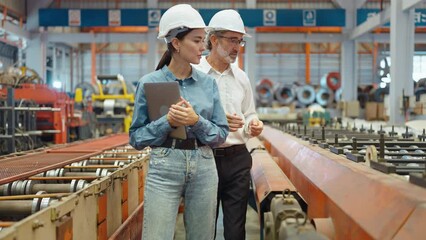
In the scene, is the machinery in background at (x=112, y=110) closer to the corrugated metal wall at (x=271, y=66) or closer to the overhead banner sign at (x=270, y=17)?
the overhead banner sign at (x=270, y=17)

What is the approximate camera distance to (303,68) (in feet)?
81.3

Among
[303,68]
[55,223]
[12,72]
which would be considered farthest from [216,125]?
[303,68]

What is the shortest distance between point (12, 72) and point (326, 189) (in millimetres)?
9954

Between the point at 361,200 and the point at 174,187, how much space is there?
0.80 metres

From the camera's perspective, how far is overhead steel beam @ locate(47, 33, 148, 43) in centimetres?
1640

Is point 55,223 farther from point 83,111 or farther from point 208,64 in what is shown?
point 83,111

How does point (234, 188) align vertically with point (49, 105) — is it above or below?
below

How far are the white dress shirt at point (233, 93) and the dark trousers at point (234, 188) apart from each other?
0.32 ft

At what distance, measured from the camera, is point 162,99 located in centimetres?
219

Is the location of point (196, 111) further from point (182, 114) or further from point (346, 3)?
point (346, 3)

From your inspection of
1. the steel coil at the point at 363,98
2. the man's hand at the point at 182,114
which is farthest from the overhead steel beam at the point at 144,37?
the man's hand at the point at 182,114

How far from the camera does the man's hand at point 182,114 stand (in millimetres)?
2100

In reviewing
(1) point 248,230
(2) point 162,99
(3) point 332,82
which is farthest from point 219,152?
(3) point 332,82

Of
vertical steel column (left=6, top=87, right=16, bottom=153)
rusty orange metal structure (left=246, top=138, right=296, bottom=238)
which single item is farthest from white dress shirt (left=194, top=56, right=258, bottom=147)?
vertical steel column (left=6, top=87, right=16, bottom=153)
